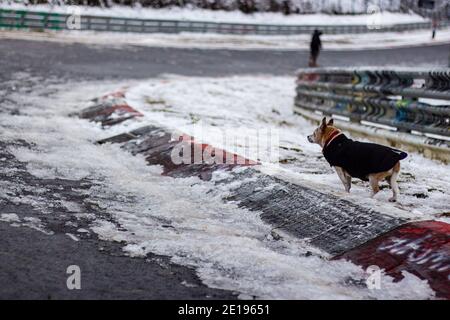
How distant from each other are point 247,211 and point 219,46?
99.6ft

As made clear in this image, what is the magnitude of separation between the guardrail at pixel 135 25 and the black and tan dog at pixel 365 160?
2989cm

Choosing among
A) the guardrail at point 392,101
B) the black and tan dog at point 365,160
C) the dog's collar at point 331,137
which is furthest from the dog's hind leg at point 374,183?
the guardrail at point 392,101

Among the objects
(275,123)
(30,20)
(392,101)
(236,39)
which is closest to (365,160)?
(392,101)

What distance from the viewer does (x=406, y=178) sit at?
7449mm

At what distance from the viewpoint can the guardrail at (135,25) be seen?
33.1m

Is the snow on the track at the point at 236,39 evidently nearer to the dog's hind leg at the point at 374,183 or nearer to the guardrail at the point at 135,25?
the guardrail at the point at 135,25

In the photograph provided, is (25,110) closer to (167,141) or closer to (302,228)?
(167,141)

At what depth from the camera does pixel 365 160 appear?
19.2ft

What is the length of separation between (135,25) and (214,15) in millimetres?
13765

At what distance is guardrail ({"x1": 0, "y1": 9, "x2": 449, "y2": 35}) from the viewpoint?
33.1 meters

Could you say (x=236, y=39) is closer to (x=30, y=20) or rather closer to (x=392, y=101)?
(x=30, y=20)

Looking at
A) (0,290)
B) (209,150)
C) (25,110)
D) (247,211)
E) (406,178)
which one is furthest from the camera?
(25,110)

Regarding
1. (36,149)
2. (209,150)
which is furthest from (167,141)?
(36,149)

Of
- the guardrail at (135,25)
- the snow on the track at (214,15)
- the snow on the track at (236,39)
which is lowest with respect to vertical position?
the snow on the track at (236,39)
